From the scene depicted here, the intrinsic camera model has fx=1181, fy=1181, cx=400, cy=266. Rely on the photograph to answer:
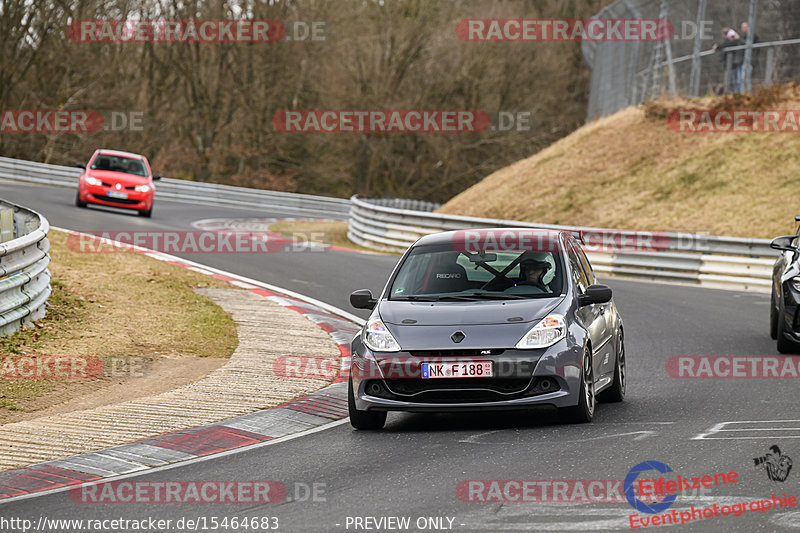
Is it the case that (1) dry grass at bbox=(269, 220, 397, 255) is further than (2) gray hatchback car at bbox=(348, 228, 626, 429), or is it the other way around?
(1) dry grass at bbox=(269, 220, 397, 255)

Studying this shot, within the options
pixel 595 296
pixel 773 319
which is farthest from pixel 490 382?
pixel 773 319

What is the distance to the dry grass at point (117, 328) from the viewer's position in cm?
1092

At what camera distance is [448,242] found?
1013 cm

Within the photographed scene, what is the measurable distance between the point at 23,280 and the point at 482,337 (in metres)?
6.27

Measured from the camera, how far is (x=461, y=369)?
27.8 feet

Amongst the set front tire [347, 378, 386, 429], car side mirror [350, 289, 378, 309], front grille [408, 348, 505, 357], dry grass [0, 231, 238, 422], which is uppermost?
car side mirror [350, 289, 378, 309]

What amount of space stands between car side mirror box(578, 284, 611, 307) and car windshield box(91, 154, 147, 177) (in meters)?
23.6

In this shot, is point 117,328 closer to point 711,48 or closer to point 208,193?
point 711,48

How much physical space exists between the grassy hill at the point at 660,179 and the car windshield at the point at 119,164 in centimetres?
958

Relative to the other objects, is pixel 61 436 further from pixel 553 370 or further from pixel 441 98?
pixel 441 98

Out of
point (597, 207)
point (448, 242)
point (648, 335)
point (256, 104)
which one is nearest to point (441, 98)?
point (256, 104)

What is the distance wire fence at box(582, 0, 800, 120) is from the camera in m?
28.4

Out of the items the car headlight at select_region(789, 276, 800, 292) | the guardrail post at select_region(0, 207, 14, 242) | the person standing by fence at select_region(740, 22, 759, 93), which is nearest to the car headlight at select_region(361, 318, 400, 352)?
the car headlight at select_region(789, 276, 800, 292)

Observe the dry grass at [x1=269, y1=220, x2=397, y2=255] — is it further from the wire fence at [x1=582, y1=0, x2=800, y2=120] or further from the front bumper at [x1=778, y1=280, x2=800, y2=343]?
the front bumper at [x1=778, y1=280, x2=800, y2=343]
